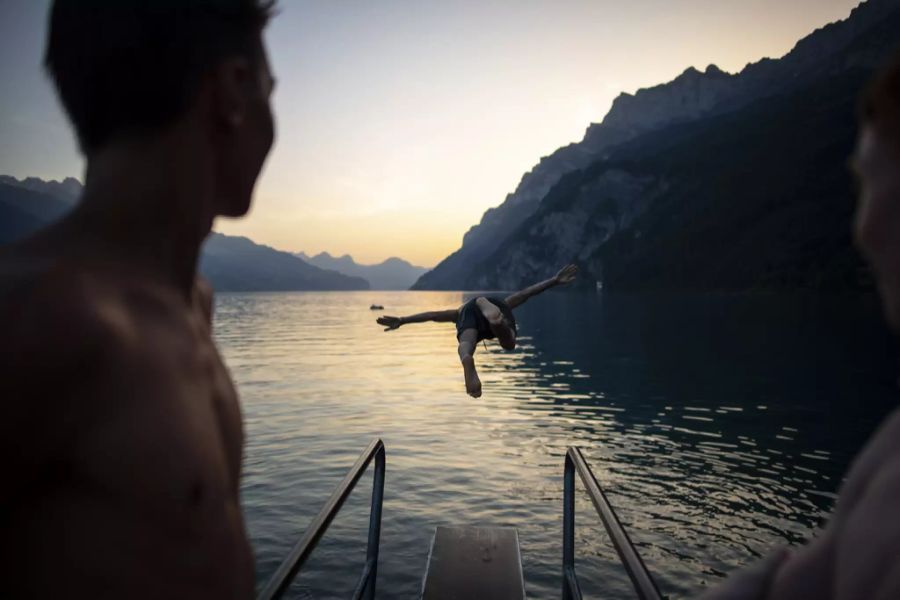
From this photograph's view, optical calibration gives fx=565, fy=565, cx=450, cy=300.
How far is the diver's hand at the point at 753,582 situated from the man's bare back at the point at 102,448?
1.10 metres

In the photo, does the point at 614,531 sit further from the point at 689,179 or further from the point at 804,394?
the point at 689,179

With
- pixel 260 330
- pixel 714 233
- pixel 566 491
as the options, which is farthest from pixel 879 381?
pixel 714 233

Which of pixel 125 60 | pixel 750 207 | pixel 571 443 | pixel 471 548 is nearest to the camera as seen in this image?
pixel 125 60

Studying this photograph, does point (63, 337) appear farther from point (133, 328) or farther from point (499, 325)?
point (499, 325)

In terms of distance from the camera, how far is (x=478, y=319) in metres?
7.91

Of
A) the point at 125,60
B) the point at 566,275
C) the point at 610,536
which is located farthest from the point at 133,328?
the point at 566,275

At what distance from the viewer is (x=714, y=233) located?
131125 mm

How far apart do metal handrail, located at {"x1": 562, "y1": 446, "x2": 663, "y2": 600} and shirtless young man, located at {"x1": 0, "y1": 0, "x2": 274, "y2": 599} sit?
147 cm

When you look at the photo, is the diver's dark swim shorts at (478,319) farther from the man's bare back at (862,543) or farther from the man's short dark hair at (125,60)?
the man's bare back at (862,543)

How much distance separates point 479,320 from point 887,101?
704cm

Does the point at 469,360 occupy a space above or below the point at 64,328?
below

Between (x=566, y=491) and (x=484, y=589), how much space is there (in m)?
1.34

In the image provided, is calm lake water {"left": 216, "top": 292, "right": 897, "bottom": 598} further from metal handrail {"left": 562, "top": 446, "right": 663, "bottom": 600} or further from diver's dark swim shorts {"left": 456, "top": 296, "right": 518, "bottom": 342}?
metal handrail {"left": 562, "top": 446, "right": 663, "bottom": 600}

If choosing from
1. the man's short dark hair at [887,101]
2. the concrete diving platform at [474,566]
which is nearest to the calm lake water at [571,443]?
the concrete diving platform at [474,566]
